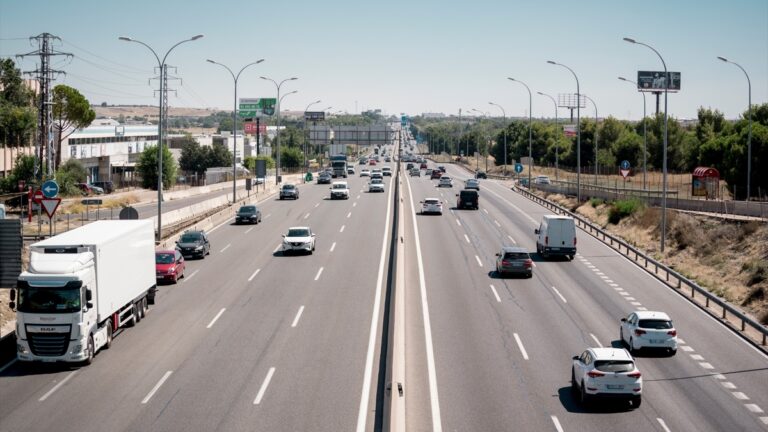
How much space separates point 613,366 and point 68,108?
8581cm

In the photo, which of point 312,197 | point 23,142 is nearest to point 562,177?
point 312,197

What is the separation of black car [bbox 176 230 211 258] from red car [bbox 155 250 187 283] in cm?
555

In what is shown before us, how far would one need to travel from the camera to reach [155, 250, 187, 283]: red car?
128 feet

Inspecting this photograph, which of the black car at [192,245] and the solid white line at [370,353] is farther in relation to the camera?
the black car at [192,245]

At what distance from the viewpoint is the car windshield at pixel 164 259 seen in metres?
39.3

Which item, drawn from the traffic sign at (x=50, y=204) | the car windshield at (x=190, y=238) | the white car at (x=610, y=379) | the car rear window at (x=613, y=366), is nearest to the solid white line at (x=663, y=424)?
the white car at (x=610, y=379)

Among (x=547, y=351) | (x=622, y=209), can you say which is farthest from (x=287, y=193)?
(x=547, y=351)

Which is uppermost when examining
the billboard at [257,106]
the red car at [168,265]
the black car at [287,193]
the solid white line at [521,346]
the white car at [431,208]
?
the billboard at [257,106]

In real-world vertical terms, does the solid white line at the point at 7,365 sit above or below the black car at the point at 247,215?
below

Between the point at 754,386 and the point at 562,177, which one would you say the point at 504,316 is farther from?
the point at 562,177

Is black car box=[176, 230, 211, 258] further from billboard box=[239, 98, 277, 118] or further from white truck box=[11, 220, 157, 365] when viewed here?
billboard box=[239, 98, 277, 118]

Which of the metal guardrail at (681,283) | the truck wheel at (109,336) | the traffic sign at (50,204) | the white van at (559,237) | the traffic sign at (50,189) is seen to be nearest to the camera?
the truck wheel at (109,336)

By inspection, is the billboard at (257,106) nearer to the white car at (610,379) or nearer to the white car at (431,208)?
the white car at (431,208)

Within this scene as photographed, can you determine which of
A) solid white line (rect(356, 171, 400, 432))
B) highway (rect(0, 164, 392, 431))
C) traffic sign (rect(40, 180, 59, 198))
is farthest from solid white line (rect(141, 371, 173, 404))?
traffic sign (rect(40, 180, 59, 198))
